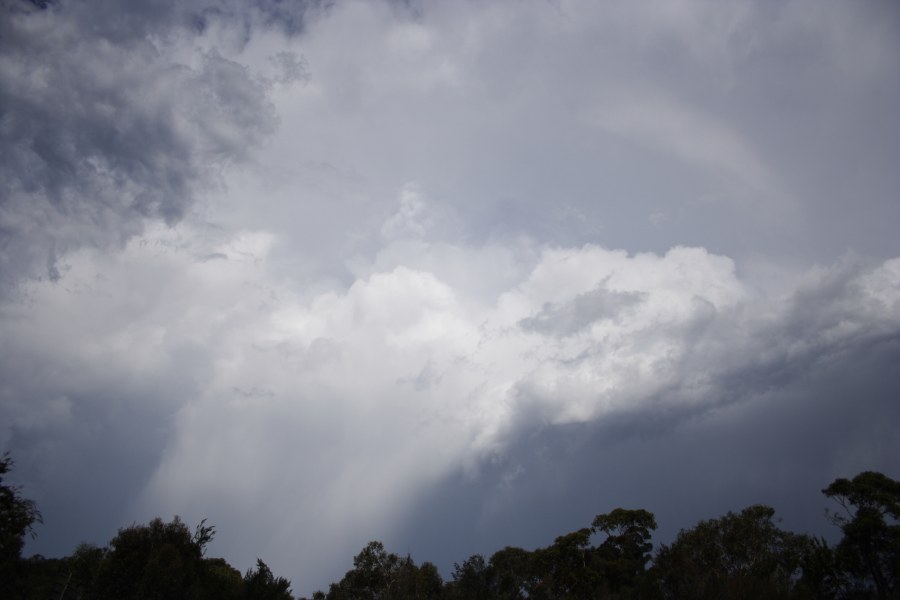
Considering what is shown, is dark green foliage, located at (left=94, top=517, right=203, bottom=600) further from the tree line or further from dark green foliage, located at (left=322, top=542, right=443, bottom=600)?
dark green foliage, located at (left=322, top=542, right=443, bottom=600)

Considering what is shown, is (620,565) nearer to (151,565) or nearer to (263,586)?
(263,586)

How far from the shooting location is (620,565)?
58469 mm

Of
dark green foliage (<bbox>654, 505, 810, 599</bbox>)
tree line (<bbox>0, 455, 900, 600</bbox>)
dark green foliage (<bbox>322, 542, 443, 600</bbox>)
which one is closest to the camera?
tree line (<bbox>0, 455, 900, 600</bbox>)

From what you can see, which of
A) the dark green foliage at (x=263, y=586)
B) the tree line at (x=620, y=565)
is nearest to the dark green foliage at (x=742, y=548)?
the tree line at (x=620, y=565)

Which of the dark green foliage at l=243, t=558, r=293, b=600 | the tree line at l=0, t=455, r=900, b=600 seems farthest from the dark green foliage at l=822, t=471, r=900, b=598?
the dark green foliage at l=243, t=558, r=293, b=600

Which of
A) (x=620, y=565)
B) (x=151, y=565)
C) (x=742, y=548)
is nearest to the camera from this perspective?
(x=151, y=565)

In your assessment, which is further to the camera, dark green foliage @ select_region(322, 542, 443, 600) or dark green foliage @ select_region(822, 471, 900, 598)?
dark green foliage @ select_region(322, 542, 443, 600)

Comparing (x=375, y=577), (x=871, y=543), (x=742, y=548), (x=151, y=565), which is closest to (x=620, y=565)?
(x=742, y=548)

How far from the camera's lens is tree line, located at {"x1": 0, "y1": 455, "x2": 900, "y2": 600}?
33.5m

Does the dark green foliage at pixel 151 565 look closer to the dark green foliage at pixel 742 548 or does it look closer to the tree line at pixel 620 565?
the tree line at pixel 620 565

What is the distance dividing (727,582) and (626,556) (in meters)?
40.1

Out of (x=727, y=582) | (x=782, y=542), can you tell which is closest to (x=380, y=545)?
(x=782, y=542)

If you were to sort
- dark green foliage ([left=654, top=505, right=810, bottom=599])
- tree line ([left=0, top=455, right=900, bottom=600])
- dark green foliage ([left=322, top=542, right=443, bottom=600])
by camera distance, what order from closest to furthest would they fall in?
tree line ([left=0, top=455, right=900, bottom=600])
dark green foliage ([left=654, top=505, right=810, bottom=599])
dark green foliage ([left=322, top=542, right=443, bottom=600])

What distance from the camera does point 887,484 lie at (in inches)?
1606
